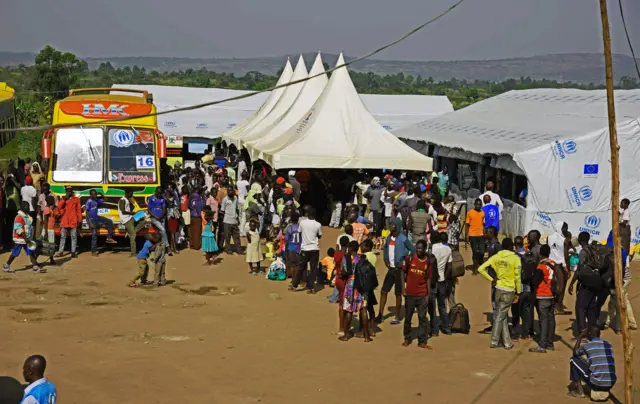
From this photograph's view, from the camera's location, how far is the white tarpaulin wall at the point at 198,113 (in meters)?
38.7

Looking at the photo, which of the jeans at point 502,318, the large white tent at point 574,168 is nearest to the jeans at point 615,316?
the jeans at point 502,318

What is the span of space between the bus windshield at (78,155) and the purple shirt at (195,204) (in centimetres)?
190

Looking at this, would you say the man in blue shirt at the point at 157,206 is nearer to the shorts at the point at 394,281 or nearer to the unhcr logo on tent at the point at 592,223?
the shorts at the point at 394,281

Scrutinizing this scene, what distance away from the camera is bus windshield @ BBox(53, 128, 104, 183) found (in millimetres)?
17531

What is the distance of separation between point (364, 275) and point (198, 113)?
31180 mm

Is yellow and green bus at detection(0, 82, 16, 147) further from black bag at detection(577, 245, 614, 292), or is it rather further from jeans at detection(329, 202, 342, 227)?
black bag at detection(577, 245, 614, 292)

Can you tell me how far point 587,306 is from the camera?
11.2m

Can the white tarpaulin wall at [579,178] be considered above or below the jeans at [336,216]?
above

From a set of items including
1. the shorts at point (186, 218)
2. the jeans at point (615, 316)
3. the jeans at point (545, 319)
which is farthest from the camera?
the shorts at point (186, 218)

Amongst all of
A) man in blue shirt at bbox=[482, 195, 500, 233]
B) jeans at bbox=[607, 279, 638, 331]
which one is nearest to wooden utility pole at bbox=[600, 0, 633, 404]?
A: jeans at bbox=[607, 279, 638, 331]

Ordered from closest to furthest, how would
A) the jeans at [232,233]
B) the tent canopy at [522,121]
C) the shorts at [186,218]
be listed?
the jeans at [232,233], the shorts at [186,218], the tent canopy at [522,121]

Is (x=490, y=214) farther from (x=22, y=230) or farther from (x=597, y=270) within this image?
(x=22, y=230)

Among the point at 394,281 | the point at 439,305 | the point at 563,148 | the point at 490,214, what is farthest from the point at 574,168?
the point at 439,305

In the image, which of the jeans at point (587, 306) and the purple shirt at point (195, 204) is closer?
the jeans at point (587, 306)
